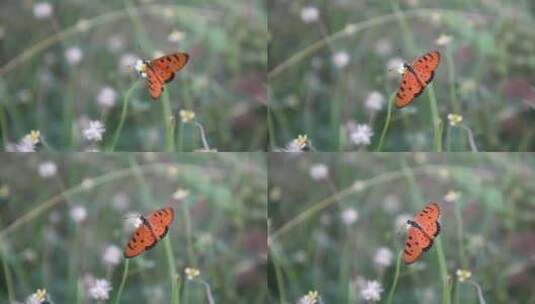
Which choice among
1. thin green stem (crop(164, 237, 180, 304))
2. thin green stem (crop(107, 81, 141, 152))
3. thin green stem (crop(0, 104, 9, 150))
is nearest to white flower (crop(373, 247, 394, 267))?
thin green stem (crop(164, 237, 180, 304))

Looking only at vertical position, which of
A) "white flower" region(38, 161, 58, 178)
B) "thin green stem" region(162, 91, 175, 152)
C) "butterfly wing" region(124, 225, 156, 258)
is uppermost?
"thin green stem" region(162, 91, 175, 152)

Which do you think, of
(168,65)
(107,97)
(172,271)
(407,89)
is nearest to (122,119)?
(107,97)

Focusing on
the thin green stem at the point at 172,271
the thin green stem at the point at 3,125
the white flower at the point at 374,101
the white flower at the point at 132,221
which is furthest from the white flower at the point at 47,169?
the white flower at the point at 374,101

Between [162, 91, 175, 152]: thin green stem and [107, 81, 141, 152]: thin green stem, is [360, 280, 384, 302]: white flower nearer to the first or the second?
[162, 91, 175, 152]: thin green stem

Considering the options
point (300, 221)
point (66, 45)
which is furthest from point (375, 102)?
point (66, 45)

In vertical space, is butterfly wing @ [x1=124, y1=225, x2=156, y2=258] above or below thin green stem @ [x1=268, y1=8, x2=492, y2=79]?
below

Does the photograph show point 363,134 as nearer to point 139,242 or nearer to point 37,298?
point 139,242
